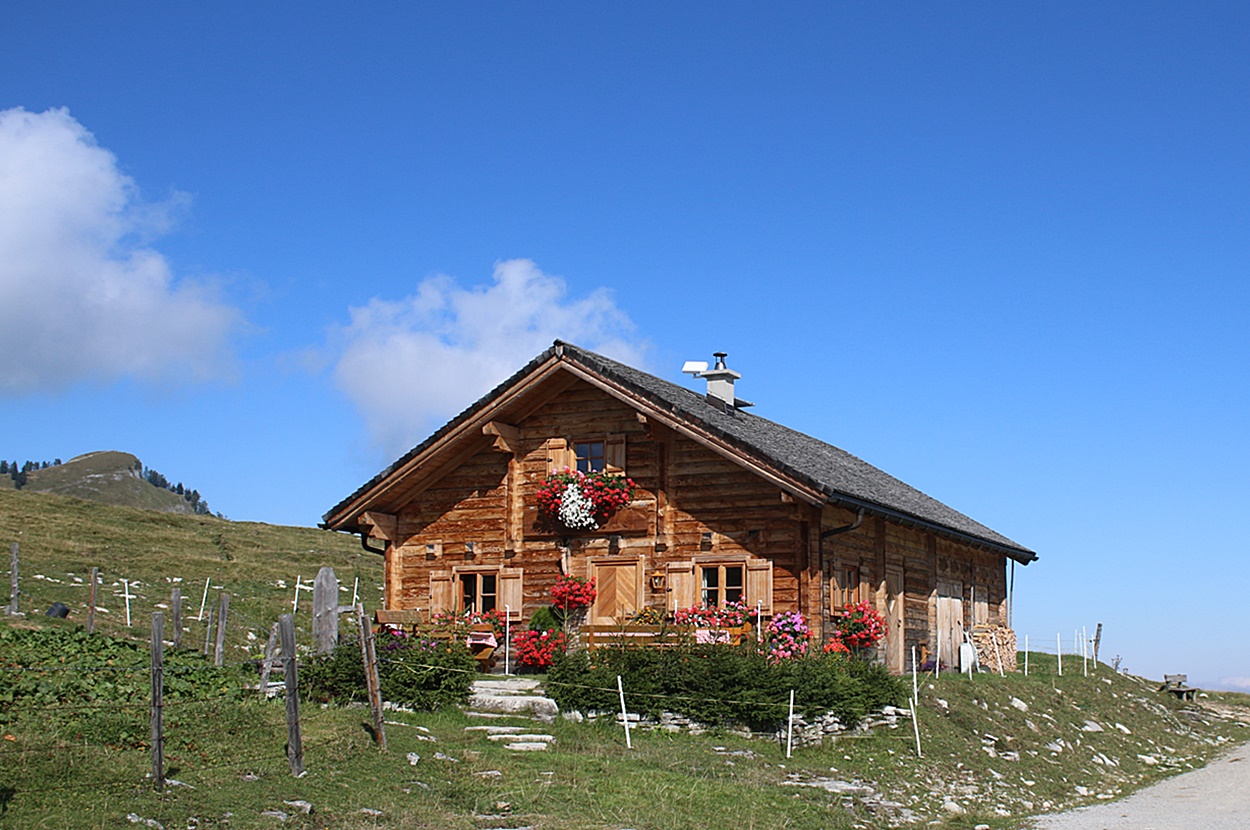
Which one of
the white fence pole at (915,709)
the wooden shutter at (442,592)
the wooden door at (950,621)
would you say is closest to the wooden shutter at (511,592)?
the wooden shutter at (442,592)

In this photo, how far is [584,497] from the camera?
25891 millimetres

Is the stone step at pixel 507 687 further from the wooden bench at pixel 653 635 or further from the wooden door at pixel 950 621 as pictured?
the wooden door at pixel 950 621

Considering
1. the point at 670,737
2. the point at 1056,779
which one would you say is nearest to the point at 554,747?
the point at 670,737

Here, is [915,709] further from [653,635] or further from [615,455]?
[615,455]

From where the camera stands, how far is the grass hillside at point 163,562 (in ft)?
122

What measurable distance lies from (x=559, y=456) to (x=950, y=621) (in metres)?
10.9

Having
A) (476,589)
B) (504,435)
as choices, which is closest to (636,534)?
(504,435)

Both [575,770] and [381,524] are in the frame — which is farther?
[381,524]

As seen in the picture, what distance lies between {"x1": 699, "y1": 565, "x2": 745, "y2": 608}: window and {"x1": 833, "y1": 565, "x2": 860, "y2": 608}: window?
1.83 meters

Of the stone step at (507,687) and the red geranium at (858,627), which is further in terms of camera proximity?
the red geranium at (858,627)

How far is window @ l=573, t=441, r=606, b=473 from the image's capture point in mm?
26594

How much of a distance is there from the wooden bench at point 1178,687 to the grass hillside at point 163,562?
26885 mm

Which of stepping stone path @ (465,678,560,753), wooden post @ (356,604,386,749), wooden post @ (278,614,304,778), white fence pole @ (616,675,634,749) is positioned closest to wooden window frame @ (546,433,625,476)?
stepping stone path @ (465,678,560,753)

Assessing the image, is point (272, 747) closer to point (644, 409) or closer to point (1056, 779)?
point (644, 409)
